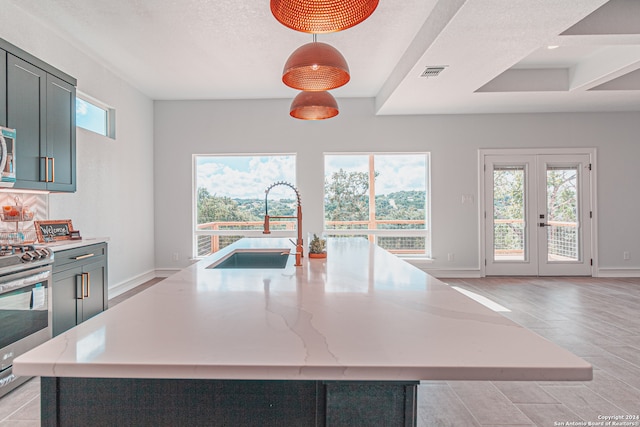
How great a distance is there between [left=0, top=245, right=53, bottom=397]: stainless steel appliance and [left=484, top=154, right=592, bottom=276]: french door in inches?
225

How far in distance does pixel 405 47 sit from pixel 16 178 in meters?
3.79

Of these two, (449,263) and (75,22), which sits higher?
(75,22)

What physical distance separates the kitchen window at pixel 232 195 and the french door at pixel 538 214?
10.9ft

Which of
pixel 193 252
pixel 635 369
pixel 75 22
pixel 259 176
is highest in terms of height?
pixel 75 22

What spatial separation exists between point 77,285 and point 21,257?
2.30ft

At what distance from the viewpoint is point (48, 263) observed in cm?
257

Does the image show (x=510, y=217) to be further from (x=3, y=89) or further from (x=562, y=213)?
(x=3, y=89)

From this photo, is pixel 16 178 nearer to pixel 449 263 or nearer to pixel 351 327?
pixel 351 327

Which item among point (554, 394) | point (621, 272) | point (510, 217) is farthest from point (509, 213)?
point (554, 394)

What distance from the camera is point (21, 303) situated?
2.30m

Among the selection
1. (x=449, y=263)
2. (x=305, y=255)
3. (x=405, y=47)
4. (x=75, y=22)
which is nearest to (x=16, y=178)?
(x=75, y=22)

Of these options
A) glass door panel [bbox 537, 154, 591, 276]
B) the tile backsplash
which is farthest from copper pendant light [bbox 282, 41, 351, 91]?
glass door panel [bbox 537, 154, 591, 276]

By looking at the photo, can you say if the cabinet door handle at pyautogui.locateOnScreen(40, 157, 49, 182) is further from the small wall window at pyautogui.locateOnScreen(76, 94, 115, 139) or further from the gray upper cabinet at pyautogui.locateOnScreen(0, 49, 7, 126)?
the small wall window at pyautogui.locateOnScreen(76, 94, 115, 139)

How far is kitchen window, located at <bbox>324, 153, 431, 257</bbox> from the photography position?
5.94 meters
